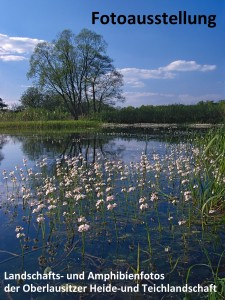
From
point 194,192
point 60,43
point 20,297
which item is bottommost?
point 20,297

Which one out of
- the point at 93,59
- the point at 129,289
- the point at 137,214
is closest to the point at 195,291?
the point at 129,289

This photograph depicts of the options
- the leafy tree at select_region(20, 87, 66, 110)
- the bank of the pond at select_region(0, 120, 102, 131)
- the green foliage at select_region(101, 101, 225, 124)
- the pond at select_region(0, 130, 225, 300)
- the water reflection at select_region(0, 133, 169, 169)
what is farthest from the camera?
the leafy tree at select_region(20, 87, 66, 110)

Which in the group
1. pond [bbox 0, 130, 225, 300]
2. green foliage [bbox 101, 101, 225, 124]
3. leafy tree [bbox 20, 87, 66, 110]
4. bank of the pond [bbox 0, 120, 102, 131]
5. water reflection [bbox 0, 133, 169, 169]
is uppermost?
leafy tree [bbox 20, 87, 66, 110]

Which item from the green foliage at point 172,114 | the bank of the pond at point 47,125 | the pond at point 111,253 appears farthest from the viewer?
the green foliage at point 172,114

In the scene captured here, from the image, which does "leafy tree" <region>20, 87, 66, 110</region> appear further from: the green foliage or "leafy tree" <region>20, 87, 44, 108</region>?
the green foliage

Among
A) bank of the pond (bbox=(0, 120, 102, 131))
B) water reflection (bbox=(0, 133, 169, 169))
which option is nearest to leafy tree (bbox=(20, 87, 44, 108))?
bank of the pond (bbox=(0, 120, 102, 131))

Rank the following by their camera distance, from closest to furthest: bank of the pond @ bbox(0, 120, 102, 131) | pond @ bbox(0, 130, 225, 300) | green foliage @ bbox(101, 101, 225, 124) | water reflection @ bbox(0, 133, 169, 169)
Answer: pond @ bbox(0, 130, 225, 300), water reflection @ bbox(0, 133, 169, 169), bank of the pond @ bbox(0, 120, 102, 131), green foliage @ bbox(101, 101, 225, 124)

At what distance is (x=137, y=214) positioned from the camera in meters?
7.86

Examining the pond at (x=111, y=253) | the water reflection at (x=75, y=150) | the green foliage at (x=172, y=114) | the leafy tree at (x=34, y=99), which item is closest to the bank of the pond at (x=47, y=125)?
the green foliage at (x=172, y=114)

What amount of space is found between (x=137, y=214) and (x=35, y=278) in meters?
3.30

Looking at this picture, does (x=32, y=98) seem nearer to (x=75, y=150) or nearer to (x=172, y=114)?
(x=172, y=114)

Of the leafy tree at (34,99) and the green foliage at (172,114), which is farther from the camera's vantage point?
the leafy tree at (34,99)

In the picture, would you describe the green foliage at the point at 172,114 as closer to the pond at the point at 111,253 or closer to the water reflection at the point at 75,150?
the water reflection at the point at 75,150

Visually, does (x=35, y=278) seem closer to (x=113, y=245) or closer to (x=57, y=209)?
(x=113, y=245)
